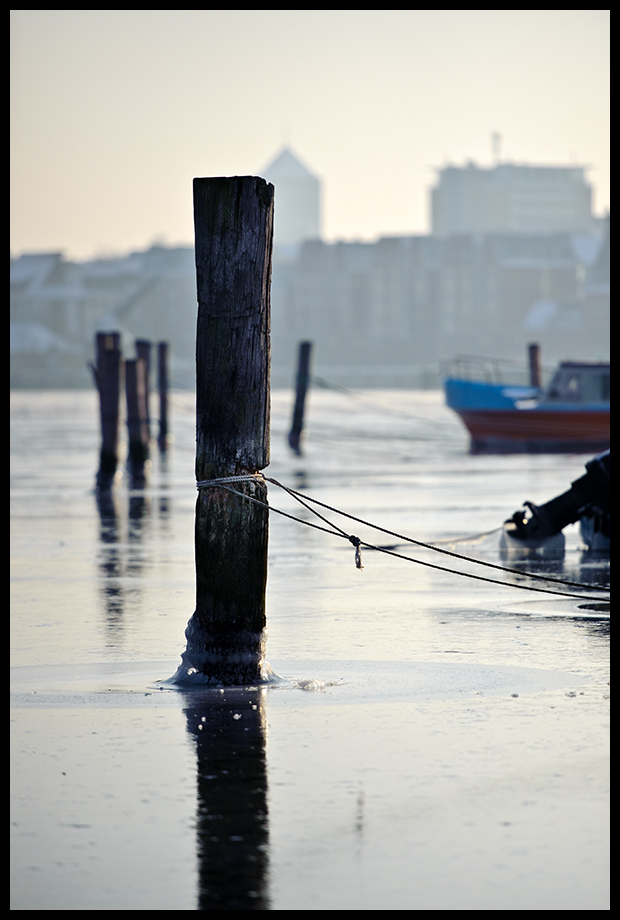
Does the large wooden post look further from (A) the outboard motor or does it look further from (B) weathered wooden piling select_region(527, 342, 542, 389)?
(B) weathered wooden piling select_region(527, 342, 542, 389)

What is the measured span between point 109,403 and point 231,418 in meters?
16.5

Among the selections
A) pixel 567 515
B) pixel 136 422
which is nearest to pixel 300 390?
pixel 136 422

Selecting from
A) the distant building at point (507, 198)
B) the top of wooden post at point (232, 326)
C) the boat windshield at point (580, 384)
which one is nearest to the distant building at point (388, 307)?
the distant building at point (507, 198)

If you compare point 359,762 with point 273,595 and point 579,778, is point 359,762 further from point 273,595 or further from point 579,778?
point 273,595

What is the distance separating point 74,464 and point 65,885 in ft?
79.2

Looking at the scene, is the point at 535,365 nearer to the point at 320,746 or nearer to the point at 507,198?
the point at 320,746

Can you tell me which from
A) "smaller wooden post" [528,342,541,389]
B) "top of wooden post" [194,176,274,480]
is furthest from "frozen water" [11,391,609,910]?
"smaller wooden post" [528,342,541,389]

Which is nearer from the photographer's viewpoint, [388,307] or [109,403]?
[109,403]

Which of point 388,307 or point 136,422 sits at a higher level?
point 388,307

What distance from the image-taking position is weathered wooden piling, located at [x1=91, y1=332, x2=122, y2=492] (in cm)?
2289

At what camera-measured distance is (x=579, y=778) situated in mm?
5453

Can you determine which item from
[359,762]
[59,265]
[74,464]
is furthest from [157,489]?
[59,265]

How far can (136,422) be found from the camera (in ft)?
82.8

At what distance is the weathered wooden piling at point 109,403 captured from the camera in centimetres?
2289
